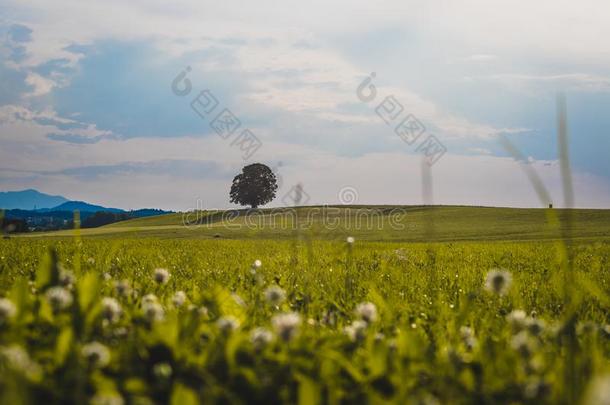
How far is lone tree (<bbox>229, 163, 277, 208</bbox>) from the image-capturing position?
90750 millimetres

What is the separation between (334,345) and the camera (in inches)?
112

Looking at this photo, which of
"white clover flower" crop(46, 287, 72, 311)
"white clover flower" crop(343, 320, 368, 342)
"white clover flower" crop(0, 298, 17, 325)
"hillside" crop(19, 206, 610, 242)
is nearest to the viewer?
"white clover flower" crop(0, 298, 17, 325)

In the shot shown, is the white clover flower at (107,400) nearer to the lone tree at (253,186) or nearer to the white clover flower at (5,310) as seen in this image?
the white clover flower at (5,310)

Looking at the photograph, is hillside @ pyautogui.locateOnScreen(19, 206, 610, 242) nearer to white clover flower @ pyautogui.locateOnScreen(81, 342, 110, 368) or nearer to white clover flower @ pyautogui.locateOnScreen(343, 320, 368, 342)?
white clover flower @ pyautogui.locateOnScreen(343, 320, 368, 342)

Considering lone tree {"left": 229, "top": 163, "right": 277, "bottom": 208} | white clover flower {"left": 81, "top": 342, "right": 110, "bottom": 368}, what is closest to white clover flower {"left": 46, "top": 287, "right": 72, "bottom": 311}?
white clover flower {"left": 81, "top": 342, "right": 110, "bottom": 368}

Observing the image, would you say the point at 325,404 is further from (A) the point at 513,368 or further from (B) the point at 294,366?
(A) the point at 513,368

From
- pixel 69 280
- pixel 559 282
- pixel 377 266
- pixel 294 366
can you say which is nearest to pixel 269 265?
pixel 377 266

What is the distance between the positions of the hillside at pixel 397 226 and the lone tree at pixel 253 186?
12.5m

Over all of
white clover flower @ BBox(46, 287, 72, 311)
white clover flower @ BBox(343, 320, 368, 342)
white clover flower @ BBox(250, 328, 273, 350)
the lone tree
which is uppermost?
the lone tree

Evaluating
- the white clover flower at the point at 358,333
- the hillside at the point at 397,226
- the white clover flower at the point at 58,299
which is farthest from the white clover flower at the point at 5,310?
the hillside at the point at 397,226

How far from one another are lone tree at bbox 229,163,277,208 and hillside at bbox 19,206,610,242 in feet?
41.1

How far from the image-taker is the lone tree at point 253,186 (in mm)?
90750

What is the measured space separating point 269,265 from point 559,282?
453cm

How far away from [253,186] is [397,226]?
46.1 meters
